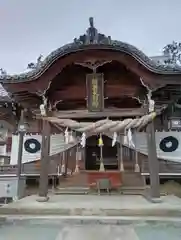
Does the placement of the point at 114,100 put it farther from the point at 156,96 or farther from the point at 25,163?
the point at 25,163

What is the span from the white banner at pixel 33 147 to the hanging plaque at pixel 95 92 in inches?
137

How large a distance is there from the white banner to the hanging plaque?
348 centimetres

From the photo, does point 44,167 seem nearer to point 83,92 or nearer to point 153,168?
point 83,92

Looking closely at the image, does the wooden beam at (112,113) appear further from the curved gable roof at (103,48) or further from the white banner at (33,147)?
the white banner at (33,147)

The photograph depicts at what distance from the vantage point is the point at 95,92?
6.57 meters

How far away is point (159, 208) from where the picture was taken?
5066mm

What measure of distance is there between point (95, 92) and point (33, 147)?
4.57m

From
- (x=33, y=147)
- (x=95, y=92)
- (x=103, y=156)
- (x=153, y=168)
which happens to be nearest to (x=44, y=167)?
(x=95, y=92)

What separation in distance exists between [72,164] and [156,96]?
4.53m

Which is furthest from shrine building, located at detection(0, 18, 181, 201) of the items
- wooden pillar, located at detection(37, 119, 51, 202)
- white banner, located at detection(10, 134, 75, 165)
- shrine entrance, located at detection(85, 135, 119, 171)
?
shrine entrance, located at detection(85, 135, 119, 171)

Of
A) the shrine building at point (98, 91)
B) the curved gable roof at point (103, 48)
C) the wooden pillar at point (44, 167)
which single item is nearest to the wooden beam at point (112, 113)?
the shrine building at point (98, 91)

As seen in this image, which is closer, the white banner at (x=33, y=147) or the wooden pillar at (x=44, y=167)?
the wooden pillar at (x=44, y=167)

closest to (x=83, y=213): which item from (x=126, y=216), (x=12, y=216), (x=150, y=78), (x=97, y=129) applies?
(x=126, y=216)

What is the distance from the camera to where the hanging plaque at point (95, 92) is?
6.54m
